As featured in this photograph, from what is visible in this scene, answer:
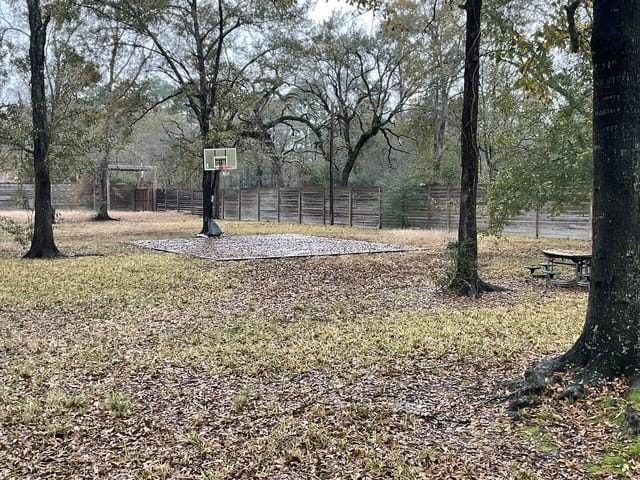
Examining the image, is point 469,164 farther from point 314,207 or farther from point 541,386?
point 314,207

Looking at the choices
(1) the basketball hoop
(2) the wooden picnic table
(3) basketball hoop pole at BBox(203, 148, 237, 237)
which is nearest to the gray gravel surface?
(3) basketball hoop pole at BBox(203, 148, 237, 237)

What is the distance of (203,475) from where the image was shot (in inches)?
104

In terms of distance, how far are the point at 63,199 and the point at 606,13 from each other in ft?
108

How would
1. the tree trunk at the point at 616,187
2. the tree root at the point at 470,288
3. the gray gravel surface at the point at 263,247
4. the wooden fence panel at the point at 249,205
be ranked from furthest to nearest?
the wooden fence panel at the point at 249,205
the gray gravel surface at the point at 263,247
the tree root at the point at 470,288
the tree trunk at the point at 616,187

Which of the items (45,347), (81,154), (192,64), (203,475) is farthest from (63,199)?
(203,475)

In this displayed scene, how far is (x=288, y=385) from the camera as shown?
12.7ft

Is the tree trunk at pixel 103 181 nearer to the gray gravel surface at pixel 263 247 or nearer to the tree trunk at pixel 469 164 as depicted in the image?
the gray gravel surface at pixel 263 247

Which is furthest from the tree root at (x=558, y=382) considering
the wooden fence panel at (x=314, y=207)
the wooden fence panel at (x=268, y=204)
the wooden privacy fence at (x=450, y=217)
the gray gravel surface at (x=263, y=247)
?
the wooden fence panel at (x=268, y=204)

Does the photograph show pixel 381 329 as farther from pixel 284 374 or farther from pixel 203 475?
pixel 203 475

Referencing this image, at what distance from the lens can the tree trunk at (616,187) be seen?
3.12 m

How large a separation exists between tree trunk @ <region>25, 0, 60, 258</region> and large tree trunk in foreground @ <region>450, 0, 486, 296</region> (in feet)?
25.9

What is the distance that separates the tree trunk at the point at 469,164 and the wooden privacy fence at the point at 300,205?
13089mm

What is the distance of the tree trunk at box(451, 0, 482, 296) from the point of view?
7004 millimetres

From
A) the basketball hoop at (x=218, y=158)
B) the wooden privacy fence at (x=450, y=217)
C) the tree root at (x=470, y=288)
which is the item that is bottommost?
the tree root at (x=470, y=288)
